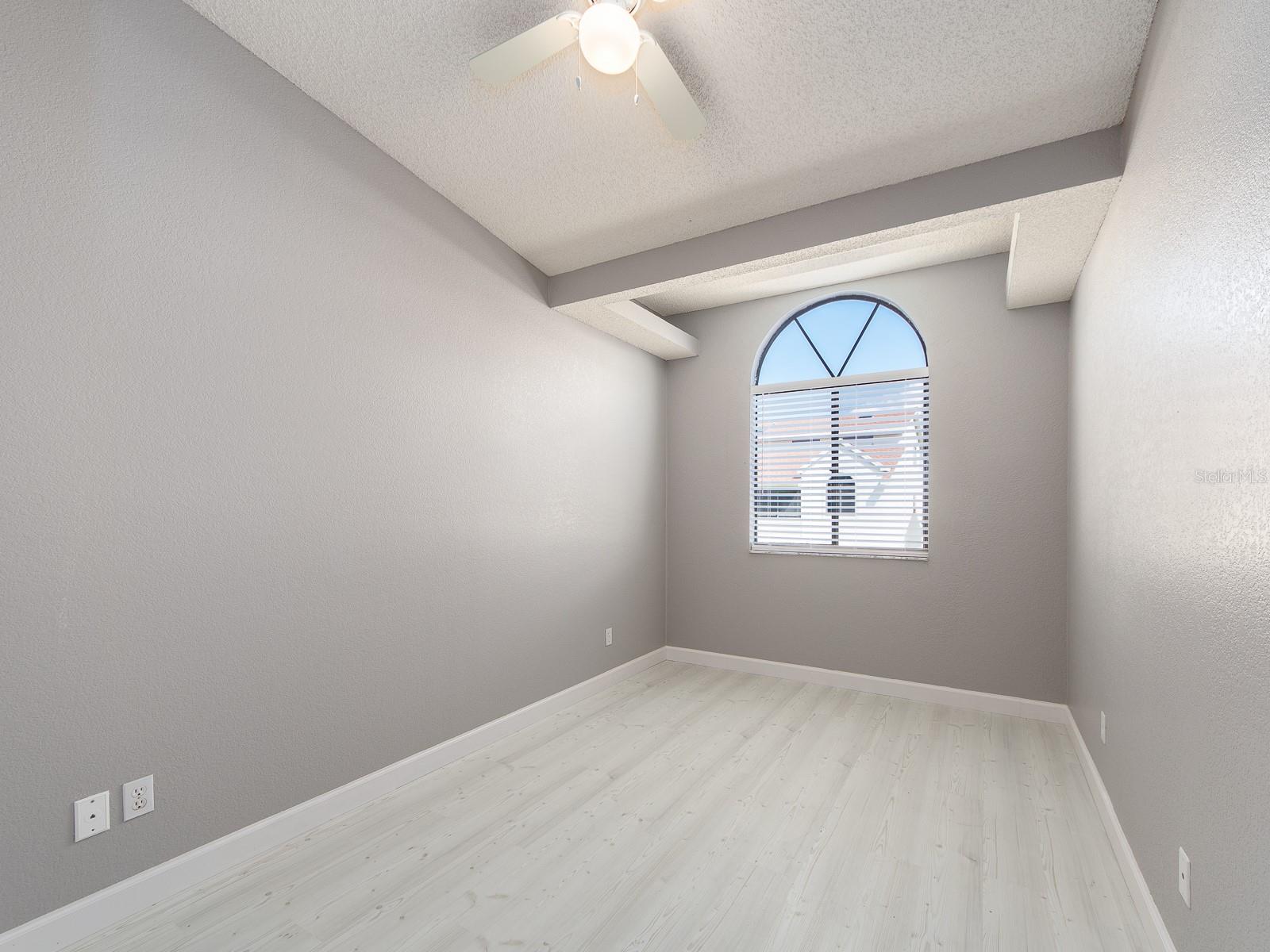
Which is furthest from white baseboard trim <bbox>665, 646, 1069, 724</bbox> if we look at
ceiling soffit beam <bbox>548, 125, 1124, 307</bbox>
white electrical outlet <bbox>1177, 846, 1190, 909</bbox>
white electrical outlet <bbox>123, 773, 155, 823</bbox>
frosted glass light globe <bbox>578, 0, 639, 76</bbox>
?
frosted glass light globe <bbox>578, 0, 639, 76</bbox>

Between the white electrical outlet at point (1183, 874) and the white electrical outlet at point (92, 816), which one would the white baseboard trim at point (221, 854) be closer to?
the white electrical outlet at point (92, 816)

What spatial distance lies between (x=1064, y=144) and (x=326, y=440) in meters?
3.15

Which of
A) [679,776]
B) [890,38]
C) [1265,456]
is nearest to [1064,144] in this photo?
[890,38]

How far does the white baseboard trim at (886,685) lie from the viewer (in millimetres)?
3443

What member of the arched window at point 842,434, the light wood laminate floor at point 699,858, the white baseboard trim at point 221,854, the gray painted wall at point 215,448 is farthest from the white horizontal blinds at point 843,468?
the white baseboard trim at point 221,854

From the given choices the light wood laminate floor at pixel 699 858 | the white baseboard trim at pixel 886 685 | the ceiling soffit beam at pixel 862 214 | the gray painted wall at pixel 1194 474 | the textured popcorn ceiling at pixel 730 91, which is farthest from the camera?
the white baseboard trim at pixel 886 685

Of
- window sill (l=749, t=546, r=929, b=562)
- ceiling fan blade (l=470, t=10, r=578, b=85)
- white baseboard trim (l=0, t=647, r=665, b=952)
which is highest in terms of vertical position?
ceiling fan blade (l=470, t=10, r=578, b=85)

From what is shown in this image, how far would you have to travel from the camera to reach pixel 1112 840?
6.98 ft

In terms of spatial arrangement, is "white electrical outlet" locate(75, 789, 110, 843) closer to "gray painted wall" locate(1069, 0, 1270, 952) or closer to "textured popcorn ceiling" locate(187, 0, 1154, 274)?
"textured popcorn ceiling" locate(187, 0, 1154, 274)

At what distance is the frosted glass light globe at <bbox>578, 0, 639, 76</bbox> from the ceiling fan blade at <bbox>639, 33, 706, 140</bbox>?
97 mm

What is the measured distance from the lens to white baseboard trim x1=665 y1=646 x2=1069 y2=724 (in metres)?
3.44

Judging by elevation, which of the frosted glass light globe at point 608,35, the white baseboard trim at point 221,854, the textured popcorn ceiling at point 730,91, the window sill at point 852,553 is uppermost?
the textured popcorn ceiling at point 730,91

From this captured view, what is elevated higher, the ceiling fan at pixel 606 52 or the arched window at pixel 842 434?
the ceiling fan at pixel 606 52

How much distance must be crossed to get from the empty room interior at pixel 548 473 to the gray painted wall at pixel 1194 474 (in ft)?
0.06
